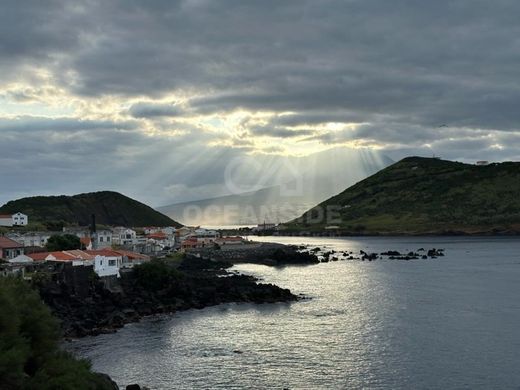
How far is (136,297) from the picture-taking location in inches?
2921

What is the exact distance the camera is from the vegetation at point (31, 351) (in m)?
25.8

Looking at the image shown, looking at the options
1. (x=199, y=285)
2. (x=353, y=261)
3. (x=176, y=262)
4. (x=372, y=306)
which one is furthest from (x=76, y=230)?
(x=372, y=306)

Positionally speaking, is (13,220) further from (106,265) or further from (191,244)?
(106,265)

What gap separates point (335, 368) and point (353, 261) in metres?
103

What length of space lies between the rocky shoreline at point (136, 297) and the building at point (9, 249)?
65.8 feet

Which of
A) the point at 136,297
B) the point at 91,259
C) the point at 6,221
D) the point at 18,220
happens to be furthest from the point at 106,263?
the point at 18,220

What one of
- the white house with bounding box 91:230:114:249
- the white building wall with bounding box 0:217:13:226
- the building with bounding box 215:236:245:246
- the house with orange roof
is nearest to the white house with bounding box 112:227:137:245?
the white house with bounding box 91:230:114:249

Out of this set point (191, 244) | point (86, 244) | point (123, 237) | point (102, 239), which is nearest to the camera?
point (86, 244)

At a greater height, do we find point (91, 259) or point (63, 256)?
point (63, 256)

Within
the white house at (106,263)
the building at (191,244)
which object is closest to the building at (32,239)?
the white house at (106,263)

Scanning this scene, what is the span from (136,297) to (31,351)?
44322 millimetres

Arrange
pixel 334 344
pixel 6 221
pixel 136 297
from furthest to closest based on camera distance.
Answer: pixel 6 221 < pixel 136 297 < pixel 334 344

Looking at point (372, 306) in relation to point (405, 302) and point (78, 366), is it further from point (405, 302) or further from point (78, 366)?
point (78, 366)

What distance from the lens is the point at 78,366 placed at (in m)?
31.2
